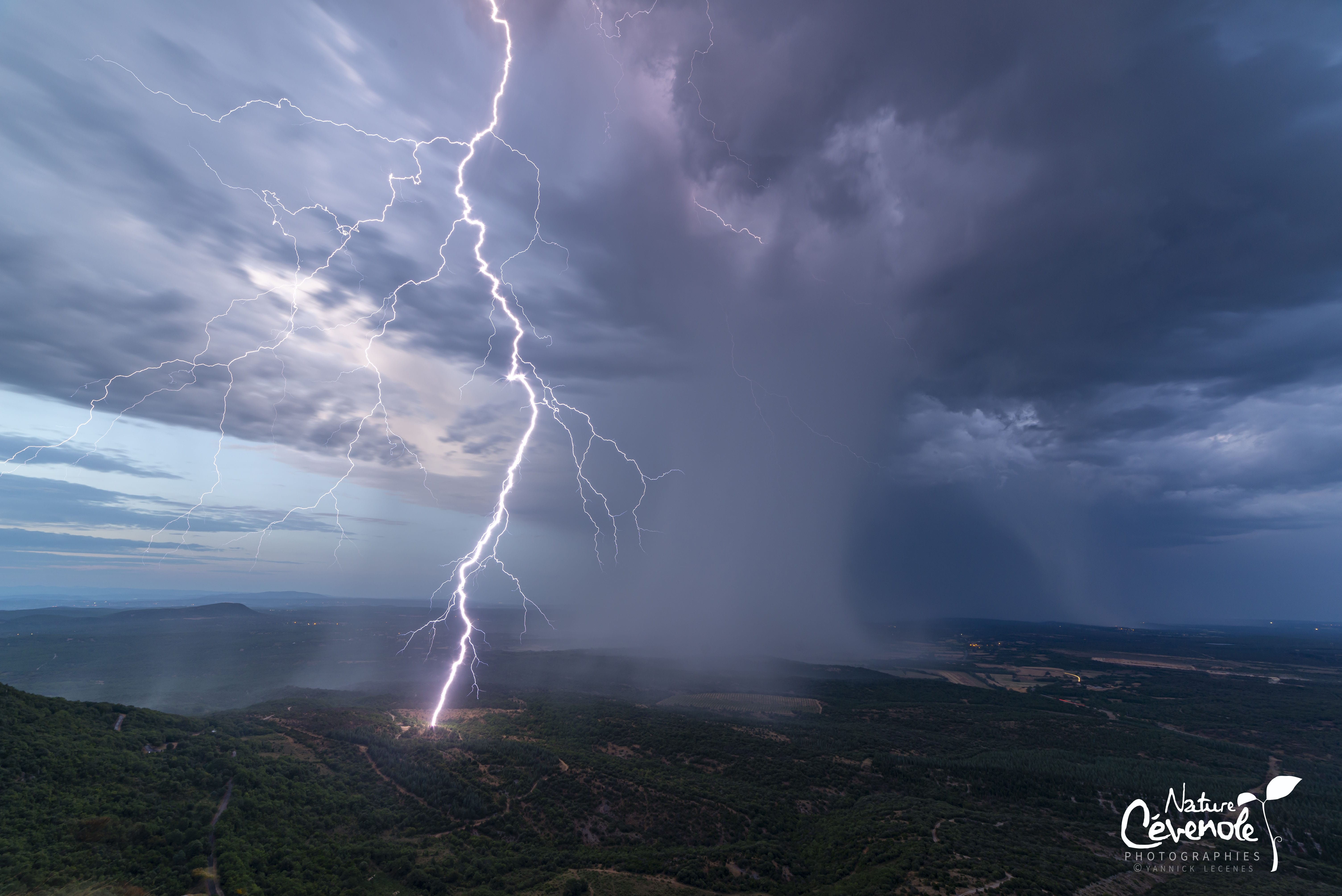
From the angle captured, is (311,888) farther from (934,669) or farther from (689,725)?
(934,669)

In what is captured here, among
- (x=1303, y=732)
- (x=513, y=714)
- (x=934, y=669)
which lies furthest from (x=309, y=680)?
(x=1303, y=732)
